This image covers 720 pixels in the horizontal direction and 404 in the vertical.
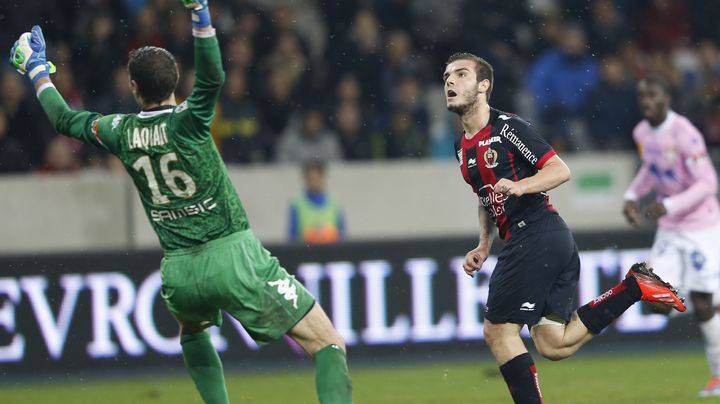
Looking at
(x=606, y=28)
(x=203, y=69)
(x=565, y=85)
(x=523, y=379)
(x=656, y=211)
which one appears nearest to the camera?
(x=203, y=69)

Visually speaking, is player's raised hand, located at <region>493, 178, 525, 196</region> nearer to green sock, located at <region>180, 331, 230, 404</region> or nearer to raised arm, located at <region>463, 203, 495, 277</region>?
raised arm, located at <region>463, 203, 495, 277</region>

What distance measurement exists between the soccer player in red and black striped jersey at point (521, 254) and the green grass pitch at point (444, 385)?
5.94 feet

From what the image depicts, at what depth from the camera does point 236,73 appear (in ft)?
46.7

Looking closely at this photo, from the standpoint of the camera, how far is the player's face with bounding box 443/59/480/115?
7.37 m

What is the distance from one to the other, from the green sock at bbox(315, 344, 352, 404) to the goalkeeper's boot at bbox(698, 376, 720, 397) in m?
3.62

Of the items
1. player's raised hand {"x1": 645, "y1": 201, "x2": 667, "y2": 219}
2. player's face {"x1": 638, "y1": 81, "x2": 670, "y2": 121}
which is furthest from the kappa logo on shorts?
player's face {"x1": 638, "y1": 81, "x2": 670, "y2": 121}

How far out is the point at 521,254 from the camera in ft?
23.9

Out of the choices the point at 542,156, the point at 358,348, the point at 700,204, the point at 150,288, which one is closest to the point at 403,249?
the point at 358,348

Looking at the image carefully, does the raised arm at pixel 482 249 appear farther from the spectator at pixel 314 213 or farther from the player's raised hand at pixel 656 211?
the spectator at pixel 314 213

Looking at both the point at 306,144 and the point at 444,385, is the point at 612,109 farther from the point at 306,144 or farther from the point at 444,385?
the point at 444,385

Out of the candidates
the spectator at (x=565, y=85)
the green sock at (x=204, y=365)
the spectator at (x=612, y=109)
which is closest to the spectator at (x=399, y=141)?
the spectator at (x=565, y=85)

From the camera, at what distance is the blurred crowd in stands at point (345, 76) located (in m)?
14.1

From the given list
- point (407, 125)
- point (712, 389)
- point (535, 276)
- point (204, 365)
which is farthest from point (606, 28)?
point (204, 365)

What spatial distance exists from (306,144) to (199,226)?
7514 millimetres
